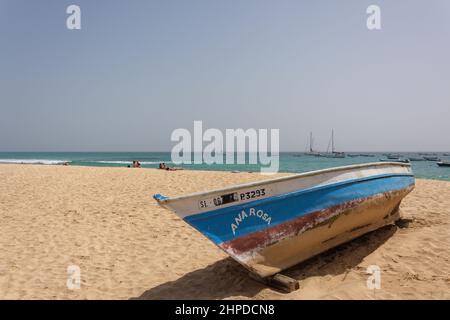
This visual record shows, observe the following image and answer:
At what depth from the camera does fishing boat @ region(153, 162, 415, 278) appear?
12.7ft

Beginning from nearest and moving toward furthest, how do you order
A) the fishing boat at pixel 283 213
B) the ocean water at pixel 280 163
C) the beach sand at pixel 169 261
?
the fishing boat at pixel 283 213 → the beach sand at pixel 169 261 → the ocean water at pixel 280 163

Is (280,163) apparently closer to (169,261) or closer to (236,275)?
(169,261)

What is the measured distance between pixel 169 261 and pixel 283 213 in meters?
2.32

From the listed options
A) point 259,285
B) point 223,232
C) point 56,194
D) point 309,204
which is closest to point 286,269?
point 259,285

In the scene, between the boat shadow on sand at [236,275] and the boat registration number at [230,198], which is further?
the boat shadow on sand at [236,275]

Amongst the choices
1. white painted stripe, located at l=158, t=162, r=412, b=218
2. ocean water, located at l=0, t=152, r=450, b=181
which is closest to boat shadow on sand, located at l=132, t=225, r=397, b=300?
white painted stripe, located at l=158, t=162, r=412, b=218

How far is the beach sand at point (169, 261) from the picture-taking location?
4137mm

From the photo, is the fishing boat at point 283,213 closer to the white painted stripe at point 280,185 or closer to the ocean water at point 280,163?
the white painted stripe at point 280,185

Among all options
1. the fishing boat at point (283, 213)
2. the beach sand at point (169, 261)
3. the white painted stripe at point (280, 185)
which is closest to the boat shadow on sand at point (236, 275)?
the beach sand at point (169, 261)

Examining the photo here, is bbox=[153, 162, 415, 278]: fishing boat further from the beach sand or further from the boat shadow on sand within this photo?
the beach sand

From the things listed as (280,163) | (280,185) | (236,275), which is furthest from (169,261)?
(280,163)

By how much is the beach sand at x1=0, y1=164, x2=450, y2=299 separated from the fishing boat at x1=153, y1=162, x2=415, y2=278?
38 cm

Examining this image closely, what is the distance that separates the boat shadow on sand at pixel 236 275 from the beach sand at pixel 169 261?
1 centimetres

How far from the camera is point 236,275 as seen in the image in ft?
15.3
